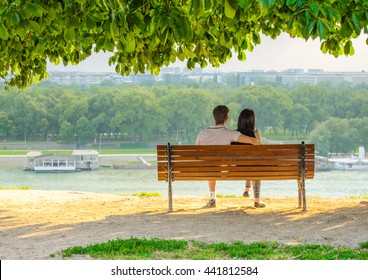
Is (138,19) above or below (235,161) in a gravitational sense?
above

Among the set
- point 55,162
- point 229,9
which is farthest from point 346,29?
point 55,162

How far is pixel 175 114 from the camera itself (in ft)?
158

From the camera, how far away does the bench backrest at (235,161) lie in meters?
7.47

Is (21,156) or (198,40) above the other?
(198,40)

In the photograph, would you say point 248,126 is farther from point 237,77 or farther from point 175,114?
point 237,77

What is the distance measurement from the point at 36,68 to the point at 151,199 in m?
2.26

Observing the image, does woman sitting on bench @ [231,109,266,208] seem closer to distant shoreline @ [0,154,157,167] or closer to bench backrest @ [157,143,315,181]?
bench backrest @ [157,143,315,181]

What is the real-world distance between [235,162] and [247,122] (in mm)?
682

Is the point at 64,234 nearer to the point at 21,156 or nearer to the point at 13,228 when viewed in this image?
the point at 13,228

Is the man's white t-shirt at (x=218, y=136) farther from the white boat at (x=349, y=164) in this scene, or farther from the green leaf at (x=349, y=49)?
the white boat at (x=349, y=164)

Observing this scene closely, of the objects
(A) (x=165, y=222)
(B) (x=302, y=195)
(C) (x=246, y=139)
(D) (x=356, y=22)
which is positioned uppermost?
(D) (x=356, y=22)

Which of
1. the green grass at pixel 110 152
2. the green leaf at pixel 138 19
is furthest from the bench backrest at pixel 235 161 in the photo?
the green grass at pixel 110 152
